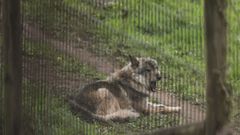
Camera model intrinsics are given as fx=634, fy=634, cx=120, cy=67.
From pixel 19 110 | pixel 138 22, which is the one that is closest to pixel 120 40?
pixel 138 22

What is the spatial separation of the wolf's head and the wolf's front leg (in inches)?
7.2

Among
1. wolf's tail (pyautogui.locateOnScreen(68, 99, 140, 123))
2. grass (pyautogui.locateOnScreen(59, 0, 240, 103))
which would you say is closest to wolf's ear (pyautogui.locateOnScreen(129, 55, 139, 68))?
wolf's tail (pyautogui.locateOnScreen(68, 99, 140, 123))

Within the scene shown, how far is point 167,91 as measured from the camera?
21.1 ft

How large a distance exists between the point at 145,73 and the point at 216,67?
13.9ft

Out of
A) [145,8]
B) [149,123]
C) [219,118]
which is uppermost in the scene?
[145,8]

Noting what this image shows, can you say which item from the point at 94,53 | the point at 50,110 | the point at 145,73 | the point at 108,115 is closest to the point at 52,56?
the point at 94,53

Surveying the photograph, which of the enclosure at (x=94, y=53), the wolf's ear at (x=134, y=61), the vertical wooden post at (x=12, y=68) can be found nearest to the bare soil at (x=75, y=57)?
the enclosure at (x=94, y=53)

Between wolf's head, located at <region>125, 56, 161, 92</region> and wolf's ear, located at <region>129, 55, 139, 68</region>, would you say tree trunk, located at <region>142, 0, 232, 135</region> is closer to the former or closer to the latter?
wolf's head, located at <region>125, 56, 161, 92</region>

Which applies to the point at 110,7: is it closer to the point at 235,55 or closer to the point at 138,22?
the point at 138,22

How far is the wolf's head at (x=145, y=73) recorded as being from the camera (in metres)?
6.55

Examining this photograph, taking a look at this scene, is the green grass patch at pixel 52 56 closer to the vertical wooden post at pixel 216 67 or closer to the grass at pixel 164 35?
the grass at pixel 164 35

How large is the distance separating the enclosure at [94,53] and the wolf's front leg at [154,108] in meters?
0.06

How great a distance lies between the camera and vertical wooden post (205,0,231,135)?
3762mm

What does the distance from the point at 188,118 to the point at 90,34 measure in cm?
123
